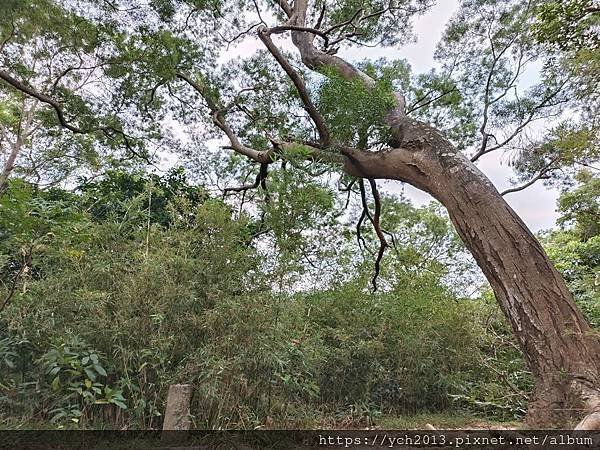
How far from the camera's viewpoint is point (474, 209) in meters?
2.40

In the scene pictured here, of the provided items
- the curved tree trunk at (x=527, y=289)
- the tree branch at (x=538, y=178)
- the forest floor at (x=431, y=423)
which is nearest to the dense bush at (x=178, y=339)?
the forest floor at (x=431, y=423)

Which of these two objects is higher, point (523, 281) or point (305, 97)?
point (305, 97)

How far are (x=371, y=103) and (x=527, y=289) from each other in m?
1.92

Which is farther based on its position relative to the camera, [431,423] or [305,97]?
[305,97]

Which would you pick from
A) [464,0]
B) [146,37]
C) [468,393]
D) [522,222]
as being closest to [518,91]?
[464,0]

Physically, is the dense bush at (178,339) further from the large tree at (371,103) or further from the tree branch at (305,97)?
the tree branch at (305,97)

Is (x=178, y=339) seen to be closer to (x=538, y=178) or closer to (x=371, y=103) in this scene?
(x=371, y=103)

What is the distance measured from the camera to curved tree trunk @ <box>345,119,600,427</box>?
72.2 inches

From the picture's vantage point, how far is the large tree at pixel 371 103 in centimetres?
210

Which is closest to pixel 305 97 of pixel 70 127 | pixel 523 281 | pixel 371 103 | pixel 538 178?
pixel 371 103

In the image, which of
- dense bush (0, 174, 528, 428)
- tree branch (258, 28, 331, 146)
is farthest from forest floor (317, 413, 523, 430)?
tree branch (258, 28, 331, 146)

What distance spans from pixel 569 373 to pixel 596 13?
2.23m

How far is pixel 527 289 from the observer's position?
2.07m

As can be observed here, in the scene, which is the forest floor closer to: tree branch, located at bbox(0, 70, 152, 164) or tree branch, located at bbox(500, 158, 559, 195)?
tree branch, located at bbox(500, 158, 559, 195)
